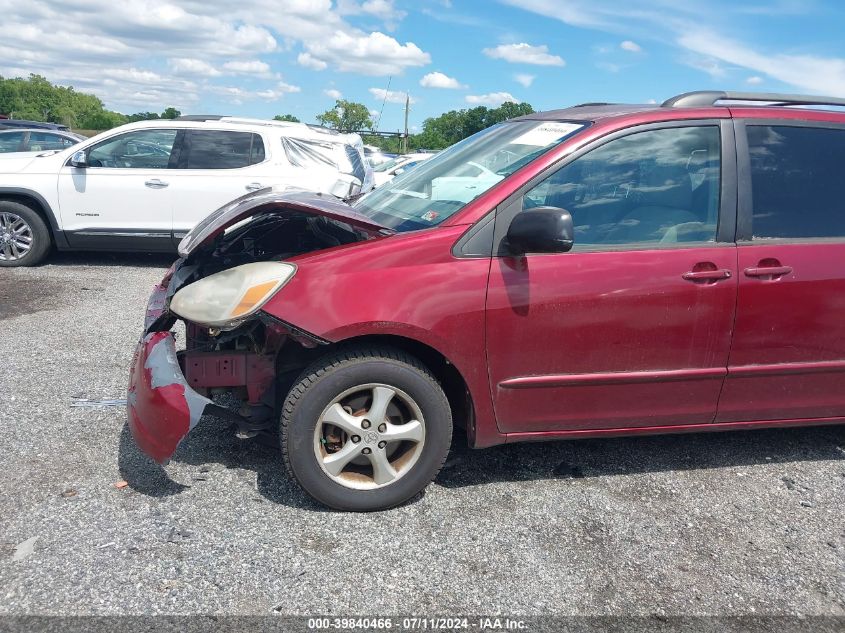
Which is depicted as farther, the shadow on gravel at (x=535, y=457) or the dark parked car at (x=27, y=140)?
the dark parked car at (x=27, y=140)

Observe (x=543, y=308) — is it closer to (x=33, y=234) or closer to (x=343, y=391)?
(x=343, y=391)

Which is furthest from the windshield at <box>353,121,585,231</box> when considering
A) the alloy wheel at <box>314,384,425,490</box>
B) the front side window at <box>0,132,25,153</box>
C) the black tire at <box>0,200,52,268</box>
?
the front side window at <box>0,132,25,153</box>

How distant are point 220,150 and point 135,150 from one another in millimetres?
979

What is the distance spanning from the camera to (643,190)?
3.40 meters

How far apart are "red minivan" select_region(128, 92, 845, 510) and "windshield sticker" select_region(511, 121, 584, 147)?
2cm

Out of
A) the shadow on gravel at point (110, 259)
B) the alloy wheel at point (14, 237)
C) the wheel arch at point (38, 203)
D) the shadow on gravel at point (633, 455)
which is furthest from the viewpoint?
the shadow on gravel at point (110, 259)

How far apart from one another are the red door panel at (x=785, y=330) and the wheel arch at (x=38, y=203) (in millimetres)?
7768

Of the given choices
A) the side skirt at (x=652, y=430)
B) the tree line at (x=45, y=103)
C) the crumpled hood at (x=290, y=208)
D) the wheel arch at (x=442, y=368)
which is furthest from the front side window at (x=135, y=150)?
the tree line at (x=45, y=103)

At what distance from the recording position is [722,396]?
3.46m

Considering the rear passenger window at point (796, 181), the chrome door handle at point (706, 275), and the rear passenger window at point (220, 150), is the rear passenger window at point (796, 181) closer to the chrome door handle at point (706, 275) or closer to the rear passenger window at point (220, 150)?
the chrome door handle at point (706, 275)

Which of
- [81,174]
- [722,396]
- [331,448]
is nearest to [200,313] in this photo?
[331,448]

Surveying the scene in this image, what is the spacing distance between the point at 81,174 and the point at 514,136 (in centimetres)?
653

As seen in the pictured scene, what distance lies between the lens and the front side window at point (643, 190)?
3312 mm

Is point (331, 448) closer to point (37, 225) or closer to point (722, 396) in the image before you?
point (722, 396)
